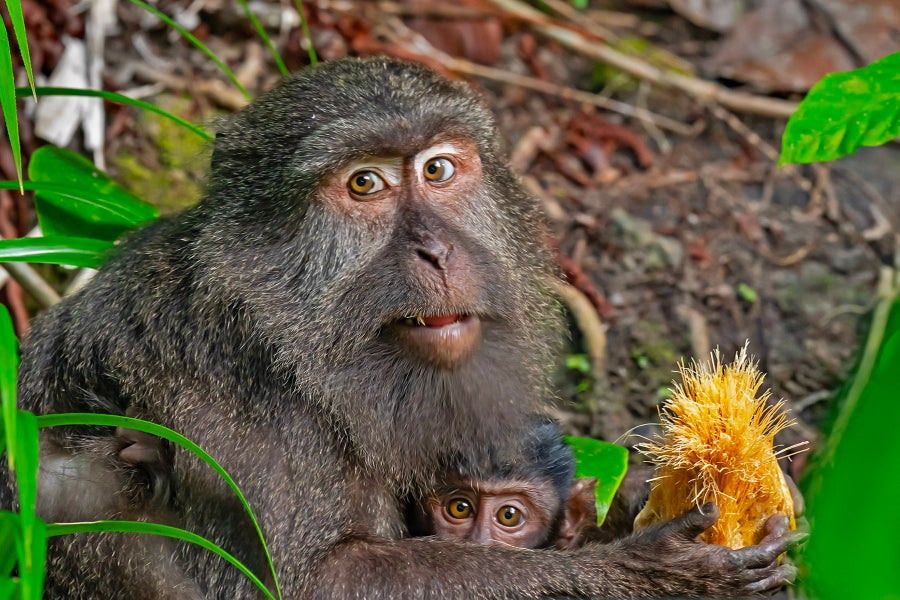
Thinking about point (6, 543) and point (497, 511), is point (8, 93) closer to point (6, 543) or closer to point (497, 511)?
point (6, 543)

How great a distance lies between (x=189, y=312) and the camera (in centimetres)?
393

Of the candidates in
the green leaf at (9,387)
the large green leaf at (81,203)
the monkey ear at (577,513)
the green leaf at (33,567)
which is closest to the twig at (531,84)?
the large green leaf at (81,203)

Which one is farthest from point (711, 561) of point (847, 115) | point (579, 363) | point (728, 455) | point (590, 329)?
point (590, 329)

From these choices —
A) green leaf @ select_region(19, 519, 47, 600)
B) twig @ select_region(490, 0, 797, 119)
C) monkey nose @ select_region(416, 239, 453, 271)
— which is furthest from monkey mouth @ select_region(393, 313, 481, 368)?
twig @ select_region(490, 0, 797, 119)

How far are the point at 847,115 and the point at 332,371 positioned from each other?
2.11 m

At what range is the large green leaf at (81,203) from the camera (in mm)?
4707

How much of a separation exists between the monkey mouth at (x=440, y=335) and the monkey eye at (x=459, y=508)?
818 mm

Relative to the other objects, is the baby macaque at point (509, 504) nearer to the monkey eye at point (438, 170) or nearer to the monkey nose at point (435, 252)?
the monkey nose at point (435, 252)

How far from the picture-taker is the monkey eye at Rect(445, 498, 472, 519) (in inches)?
171

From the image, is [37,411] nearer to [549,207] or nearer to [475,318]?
[475,318]

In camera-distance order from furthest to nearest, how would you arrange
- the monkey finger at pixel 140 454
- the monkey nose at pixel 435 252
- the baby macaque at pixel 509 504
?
the baby macaque at pixel 509 504, the monkey finger at pixel 140 454, the monkey nose at pixel 435 252

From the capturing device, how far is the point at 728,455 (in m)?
3.53

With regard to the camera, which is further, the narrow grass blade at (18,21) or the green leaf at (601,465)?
the green leaf at (601,465)

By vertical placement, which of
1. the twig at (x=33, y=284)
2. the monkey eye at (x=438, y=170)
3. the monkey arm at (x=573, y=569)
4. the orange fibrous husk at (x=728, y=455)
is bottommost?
the monkey arm at (x=573, y=569)
